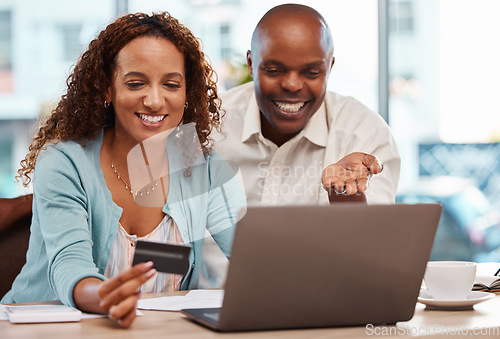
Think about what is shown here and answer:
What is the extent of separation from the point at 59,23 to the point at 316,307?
12.7 feet

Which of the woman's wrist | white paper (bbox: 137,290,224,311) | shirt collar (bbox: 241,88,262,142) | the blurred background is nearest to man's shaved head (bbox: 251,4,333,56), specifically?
shirt collar (bbox: 241,88,262,142)

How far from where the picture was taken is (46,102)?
14.1 feet

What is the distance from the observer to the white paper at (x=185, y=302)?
1174mm

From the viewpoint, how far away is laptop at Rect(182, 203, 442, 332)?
0.88 metres

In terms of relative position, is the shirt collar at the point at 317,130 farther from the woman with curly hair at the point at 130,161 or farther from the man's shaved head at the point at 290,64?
the woman with curly hair at the point at 130,161

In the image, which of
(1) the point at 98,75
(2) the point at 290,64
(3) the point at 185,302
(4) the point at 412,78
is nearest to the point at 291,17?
(2) the point at 290,64

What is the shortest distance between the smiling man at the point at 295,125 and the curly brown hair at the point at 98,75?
16.0 inches

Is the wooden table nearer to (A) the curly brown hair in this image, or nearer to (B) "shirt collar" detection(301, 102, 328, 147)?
(A) the curly brown hair

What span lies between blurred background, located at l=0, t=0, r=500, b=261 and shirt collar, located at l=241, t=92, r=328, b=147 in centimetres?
214

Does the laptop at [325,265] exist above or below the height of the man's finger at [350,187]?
below

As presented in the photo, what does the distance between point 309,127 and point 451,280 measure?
1.11 m

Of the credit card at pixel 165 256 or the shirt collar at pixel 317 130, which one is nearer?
the credit card at pixel 165 256

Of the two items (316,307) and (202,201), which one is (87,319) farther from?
(202,201)

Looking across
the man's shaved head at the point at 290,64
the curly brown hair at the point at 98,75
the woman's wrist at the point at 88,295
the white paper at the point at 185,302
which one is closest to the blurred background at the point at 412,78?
the man's shaved head at the point at 290,64
